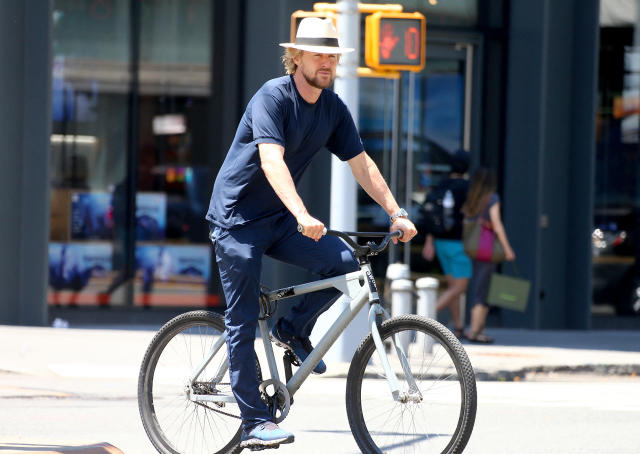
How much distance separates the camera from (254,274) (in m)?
5.17

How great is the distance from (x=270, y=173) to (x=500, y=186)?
894 centimetres

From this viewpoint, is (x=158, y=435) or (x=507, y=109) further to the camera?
(x=507, y=109)

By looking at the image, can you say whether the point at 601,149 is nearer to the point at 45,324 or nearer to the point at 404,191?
the point at 404,191

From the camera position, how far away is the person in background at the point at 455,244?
11.8m

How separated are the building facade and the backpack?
1158mm

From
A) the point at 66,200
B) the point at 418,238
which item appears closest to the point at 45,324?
the point at 66,200

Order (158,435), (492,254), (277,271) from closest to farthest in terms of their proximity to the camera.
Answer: (158,435) → (492,254) → (277,271)

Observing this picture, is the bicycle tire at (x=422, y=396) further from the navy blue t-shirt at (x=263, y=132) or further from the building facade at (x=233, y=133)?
the building facade at (x=233, y=133)

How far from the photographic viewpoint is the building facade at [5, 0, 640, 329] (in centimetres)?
1252

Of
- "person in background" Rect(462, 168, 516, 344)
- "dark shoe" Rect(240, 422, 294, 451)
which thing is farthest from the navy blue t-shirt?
"person in background" Rect(462, 168, 516, 344)

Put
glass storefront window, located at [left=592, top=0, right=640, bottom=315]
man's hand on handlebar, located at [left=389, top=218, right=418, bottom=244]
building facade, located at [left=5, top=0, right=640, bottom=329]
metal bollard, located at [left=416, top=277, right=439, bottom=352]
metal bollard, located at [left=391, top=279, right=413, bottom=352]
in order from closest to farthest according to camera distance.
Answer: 1. man's hand on handlebar, located at [left=389, top=218, right=418, bottom=244]
2. metal bollard, located at [left=391, top=279, right=413, bottom=352]
3. metal bollard, located at [left=416, top=277, right=439, bottom=352]
4. building facade, located at [left=5, top=0, right=640, bottom=329]
5. glass storefront window, located at [left=592, top=0, right=640, bottom=315]

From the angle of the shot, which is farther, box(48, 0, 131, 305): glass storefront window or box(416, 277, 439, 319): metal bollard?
box(48, 0, 131, 305): glass storefront window

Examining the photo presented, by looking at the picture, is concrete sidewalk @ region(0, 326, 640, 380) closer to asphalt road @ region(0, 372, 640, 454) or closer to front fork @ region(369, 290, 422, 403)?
asphalt road @ region(0, 372, 640, 454)

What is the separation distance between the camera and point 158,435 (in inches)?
221
